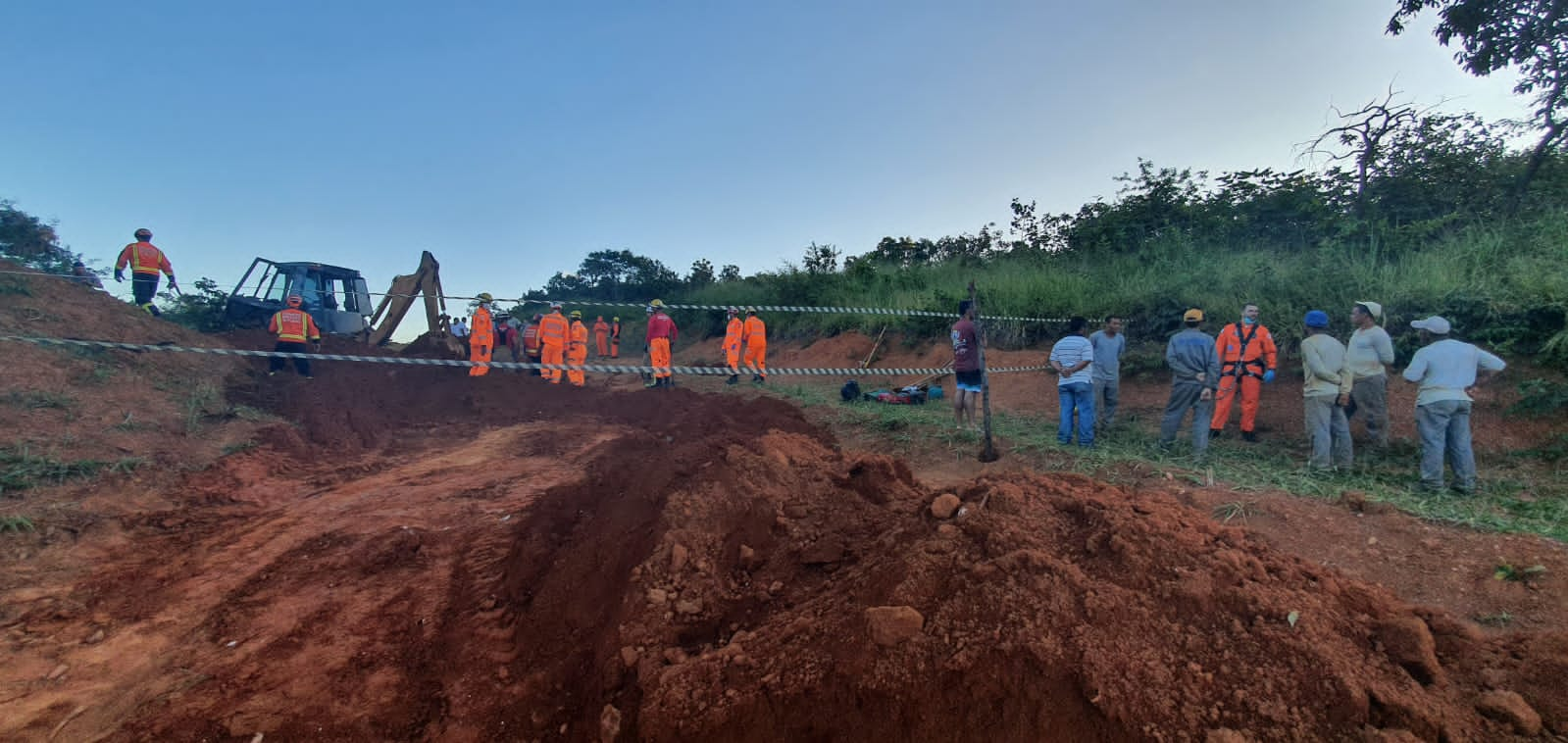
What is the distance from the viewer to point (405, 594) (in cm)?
391

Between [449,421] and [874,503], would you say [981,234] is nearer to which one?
[449,421]

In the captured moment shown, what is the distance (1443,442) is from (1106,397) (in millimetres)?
3073

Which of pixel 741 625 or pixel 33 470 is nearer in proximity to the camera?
pixel 741 625

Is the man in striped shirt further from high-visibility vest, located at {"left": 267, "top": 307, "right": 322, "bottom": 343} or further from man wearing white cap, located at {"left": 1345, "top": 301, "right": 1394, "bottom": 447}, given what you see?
high-visibility vest, located at {"left": 267, "top": 307, "right": 322, "bottom": 343}

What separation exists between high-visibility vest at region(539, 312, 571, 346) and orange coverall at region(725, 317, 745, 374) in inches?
137

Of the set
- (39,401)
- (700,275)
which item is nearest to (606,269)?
(700,275)

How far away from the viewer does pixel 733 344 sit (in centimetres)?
1275

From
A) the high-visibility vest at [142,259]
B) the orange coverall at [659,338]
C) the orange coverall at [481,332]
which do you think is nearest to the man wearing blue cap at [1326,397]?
the orange coverall at [659,338]

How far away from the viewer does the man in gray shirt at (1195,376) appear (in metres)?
6.58

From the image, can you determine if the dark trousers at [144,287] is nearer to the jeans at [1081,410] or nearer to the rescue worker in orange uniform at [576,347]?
the rescue worker in orange uniform at [576,347]

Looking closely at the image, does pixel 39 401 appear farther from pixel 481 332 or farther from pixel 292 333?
pixel 481 332

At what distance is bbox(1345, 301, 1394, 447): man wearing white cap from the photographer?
621 cm

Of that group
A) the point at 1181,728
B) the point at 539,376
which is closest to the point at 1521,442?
the point at 1181,728

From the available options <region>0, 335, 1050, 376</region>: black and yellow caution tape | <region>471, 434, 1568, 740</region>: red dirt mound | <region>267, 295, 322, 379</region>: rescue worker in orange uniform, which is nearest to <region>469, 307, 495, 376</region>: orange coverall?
<region>0, 335, 1050, 376</region>: black and yellow caution tape
